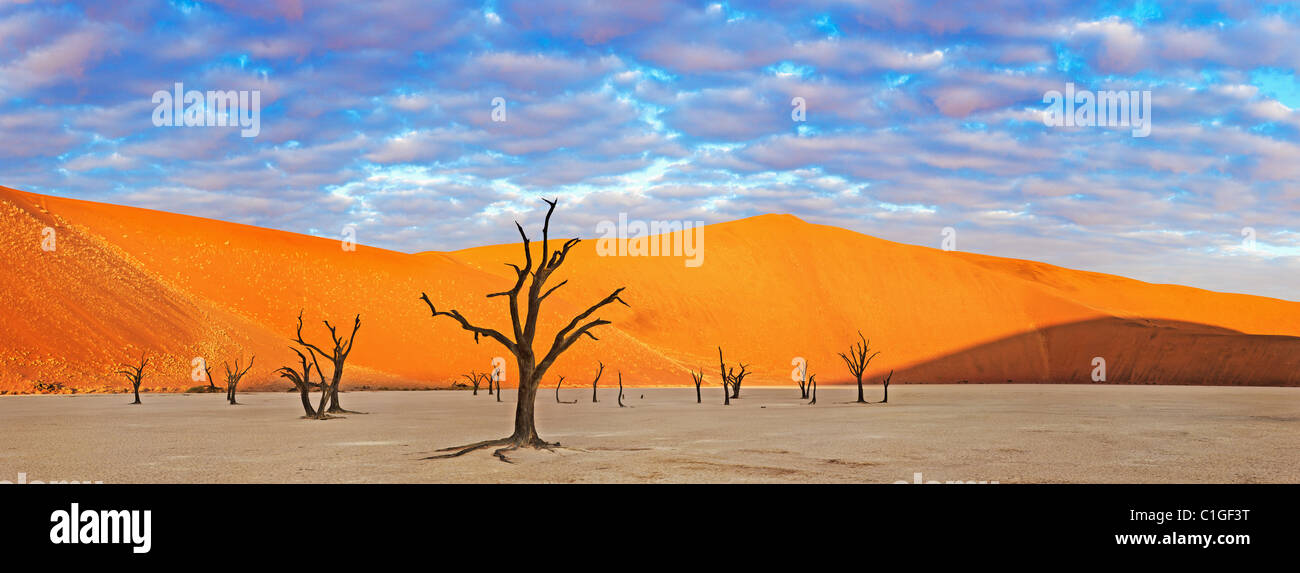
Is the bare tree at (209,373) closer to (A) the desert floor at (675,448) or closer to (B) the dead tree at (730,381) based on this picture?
(A) the desert floor at (675,448)

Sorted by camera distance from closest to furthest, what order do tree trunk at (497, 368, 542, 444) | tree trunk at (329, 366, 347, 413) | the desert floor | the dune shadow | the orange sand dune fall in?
the desert floor < tree trunk at (497, 368, 542, 444) < tree trunk at (329, 366, 347, 413) < the orange sand dune < the dune shadow

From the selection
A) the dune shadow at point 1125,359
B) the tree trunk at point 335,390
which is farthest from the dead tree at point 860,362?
the dune shadow at point 1125,359

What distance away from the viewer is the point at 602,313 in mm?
111750

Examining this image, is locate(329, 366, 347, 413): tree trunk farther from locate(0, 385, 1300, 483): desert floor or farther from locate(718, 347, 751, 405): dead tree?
locate(718, 347, 751, 405): dead tree

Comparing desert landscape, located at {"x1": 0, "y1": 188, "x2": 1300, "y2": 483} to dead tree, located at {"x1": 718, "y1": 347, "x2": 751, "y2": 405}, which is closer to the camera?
desert landscape, located at {"x1": 0, "y1": 188, "x2": 1300, "y2": 483}

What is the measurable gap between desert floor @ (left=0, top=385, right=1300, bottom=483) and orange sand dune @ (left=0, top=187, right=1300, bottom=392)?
41.2 meters

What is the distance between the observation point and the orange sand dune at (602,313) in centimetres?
7000

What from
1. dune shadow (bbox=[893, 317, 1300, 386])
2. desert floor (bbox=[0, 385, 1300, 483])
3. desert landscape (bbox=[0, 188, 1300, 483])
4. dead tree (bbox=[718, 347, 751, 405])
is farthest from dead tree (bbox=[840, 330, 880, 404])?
dune shadow (bbox=[893, 317, 1300, 386])

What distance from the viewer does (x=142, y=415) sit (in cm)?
3344

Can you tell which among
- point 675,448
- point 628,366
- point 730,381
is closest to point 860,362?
point 730,381

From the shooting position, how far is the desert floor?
570 inches

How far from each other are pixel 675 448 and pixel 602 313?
92.4 m

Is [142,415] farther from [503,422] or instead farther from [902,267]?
[902,267]

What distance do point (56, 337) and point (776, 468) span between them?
2487 inches
